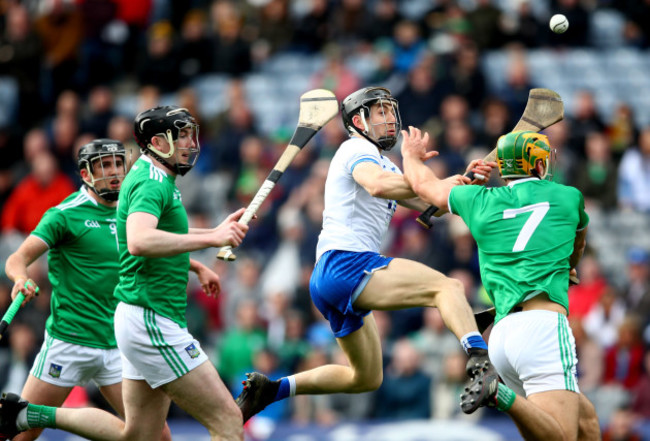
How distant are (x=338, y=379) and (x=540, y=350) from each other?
1.81 meters

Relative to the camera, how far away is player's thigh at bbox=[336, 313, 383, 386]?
7820 mm

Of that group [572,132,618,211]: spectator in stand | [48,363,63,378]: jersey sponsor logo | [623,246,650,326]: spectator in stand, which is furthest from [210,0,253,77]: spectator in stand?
[48,363,63,378]: jersey sponsor logo

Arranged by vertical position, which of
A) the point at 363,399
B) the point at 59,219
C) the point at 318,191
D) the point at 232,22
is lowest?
the point at 363,399

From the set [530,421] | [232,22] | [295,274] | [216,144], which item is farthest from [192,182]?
[530,421]

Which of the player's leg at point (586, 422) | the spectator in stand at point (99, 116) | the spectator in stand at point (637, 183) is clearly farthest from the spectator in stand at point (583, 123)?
the player's leg at point (586, 422)

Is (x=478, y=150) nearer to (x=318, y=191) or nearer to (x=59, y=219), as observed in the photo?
(x=318, y=191)

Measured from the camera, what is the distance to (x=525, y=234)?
22.7ft

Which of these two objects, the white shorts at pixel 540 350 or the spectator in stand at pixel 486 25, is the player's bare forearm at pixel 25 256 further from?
the spectator in stand at pixel 486 25

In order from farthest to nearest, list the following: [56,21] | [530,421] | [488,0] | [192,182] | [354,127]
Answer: [56,21] < [488,0] < [192,182] < [354,127] < [530,421]

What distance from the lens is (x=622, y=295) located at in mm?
12430

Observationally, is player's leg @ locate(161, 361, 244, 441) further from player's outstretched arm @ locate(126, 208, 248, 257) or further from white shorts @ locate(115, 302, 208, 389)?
player's outstretched arm @ locate(126, 208, 248, 257)

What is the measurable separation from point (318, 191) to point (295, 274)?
109 cm

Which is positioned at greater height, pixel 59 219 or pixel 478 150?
pixel 59 219

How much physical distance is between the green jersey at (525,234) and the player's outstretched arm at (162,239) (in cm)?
155
